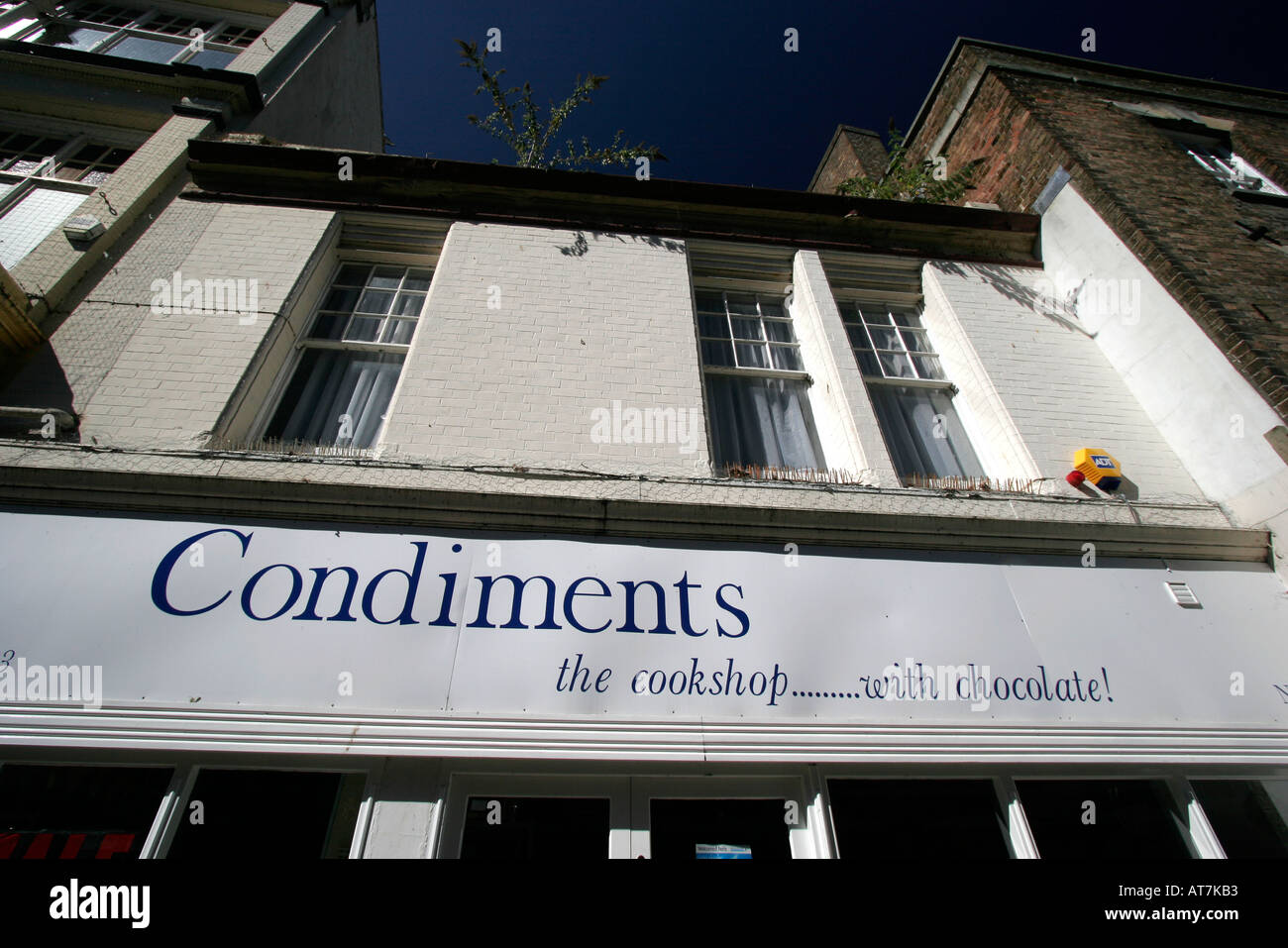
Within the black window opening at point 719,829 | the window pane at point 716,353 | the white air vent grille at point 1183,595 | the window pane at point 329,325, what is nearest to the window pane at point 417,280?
the window pane at point 329,325

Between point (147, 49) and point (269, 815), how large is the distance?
36.3ft

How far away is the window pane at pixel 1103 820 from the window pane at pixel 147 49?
12924 mm

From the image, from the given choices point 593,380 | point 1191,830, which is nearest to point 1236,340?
point 1191,830

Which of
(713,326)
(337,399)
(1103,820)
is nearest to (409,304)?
(337,399)

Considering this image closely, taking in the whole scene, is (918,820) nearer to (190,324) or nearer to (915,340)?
(915,340)

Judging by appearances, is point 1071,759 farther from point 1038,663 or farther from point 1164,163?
point 1164,163

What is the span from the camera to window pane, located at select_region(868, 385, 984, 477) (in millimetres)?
5129

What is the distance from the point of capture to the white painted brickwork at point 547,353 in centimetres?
432

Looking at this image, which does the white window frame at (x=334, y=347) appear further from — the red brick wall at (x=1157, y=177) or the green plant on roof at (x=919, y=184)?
the red brick wall at (x=1157, y=177)

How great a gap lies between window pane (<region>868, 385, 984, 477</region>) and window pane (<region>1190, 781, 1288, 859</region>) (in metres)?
2.55

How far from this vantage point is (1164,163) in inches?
261

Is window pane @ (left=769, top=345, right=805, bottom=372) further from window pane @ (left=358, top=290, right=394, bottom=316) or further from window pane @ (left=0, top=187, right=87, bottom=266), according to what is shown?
window pane @ (left=0, top=187, right=87, bottom=266)

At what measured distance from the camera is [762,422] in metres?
5.23

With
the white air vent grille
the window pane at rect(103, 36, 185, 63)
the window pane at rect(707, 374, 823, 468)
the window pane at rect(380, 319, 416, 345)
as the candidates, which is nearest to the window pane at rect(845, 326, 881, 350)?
the window pane at rect(707, 374, 823, 468)
